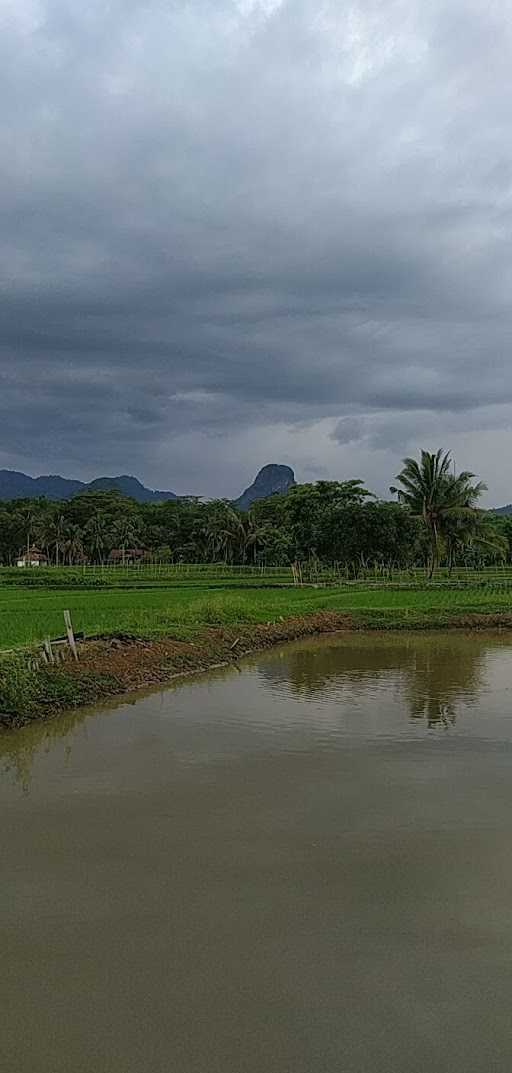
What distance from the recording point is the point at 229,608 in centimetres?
1975

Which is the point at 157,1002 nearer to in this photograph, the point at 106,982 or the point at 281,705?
the point at 106,982

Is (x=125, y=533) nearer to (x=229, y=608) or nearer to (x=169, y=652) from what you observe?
(x=229, y=608)

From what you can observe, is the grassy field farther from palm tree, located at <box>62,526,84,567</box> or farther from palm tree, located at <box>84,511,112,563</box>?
palm tree, located at <box>84,511,112,563</box>

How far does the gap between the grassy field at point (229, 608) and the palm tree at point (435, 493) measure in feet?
16.2

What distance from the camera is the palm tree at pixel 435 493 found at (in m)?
37.1

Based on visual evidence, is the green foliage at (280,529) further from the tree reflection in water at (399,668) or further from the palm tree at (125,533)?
the tree reflection in water at (399,668)

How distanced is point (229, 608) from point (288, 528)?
129 feet

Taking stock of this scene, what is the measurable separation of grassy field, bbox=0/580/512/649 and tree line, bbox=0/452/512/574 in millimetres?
5916

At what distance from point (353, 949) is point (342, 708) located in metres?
6.98

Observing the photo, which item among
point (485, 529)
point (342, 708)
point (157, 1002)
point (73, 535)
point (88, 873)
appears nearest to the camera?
point (157, 1002)

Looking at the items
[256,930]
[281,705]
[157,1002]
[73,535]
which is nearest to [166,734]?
[281,705]

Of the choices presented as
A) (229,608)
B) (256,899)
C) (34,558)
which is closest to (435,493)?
(229,608)

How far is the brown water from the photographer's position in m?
3.57

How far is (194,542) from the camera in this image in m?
70.1
